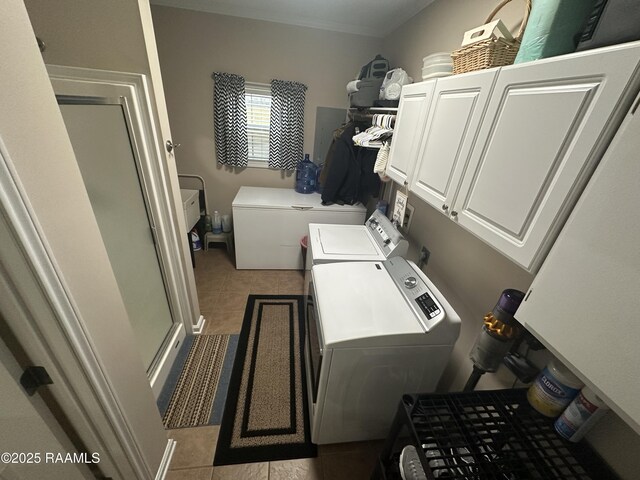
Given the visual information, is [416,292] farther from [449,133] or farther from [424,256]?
[449,133]

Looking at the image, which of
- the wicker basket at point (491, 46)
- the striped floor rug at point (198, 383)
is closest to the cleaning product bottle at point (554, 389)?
the wicker basket at point (491, 46)

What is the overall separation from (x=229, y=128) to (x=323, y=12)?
1.43 meters

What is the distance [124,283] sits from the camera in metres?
1.30

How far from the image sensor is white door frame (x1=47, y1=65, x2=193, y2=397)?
1.08 m

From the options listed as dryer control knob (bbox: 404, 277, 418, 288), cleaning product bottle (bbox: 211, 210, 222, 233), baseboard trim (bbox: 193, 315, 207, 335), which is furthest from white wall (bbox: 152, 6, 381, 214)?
dryer control knob (bbox: 404, 277, 418, 288)

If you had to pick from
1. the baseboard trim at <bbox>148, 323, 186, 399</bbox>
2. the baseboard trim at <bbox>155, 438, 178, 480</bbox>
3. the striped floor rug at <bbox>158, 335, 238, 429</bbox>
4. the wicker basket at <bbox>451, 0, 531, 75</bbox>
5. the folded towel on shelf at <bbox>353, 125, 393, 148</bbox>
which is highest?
the wicker basket at <bbox>451, 0, 531, 75</bbox>

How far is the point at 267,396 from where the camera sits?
5.32ft

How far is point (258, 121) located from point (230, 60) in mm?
617

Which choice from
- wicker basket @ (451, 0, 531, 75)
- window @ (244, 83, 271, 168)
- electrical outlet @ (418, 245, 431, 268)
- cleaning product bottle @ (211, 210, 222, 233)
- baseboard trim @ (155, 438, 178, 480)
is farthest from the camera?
cleaning product bottle @ (211, 210, 222, 233)

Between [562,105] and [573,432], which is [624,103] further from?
[573,432]

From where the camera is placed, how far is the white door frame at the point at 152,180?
1079 millimetres

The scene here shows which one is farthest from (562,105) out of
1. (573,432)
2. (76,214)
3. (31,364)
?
(31,364)

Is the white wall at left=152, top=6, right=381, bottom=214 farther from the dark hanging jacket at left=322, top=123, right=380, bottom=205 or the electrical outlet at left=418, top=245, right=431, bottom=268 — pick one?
the electrical outlet at left=418, top=245, right=431, bottom=268

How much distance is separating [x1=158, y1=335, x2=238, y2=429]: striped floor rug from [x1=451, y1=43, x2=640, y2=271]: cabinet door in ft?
5.78
